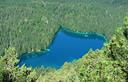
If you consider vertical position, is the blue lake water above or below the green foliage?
below

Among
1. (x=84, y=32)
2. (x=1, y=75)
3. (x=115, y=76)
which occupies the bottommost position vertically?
(x=84, y=32)

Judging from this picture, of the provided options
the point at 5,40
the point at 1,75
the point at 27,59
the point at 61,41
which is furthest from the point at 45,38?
the point at 1,75

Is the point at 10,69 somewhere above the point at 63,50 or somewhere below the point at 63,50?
above

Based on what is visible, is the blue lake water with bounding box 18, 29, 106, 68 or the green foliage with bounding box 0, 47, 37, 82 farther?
the blue lake water with bounding box 18, 29, 106, 68

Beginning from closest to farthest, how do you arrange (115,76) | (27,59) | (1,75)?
(115,76) → (1,75) → (27,59)

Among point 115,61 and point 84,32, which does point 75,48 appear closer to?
point 84,32

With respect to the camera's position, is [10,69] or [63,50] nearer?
[10,69]

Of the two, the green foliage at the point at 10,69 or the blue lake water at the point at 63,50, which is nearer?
the green foliage at the point at 10,69

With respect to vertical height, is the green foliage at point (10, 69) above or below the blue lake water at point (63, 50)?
above
